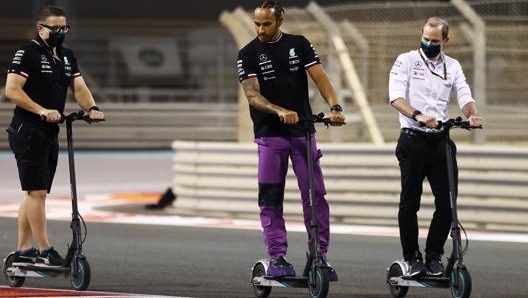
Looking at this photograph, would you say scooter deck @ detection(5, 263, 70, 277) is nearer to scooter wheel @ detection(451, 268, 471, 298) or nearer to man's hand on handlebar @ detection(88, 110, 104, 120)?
man's hand on handlebar @ detection(88, 110, 104, 120)

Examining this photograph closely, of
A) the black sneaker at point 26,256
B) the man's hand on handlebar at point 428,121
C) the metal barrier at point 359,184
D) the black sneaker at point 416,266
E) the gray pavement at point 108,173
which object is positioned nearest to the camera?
the man's hand on handlebar at point 428,121

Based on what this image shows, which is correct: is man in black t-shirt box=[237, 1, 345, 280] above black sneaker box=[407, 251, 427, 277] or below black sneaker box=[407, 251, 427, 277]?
above

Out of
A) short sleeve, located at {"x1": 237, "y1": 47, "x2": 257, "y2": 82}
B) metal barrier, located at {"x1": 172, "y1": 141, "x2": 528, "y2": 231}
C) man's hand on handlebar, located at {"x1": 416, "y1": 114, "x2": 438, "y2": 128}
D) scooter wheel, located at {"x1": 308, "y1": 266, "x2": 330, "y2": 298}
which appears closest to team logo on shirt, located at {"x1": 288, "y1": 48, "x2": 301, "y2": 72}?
short sleeve, located at {"x1": 237, "y1": 47, "x2": 257, "y2": 82}

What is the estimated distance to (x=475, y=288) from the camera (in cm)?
1026

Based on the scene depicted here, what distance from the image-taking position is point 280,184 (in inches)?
374

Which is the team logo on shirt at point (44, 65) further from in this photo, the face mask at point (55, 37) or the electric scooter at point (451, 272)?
the electric scooter at point (451, 272)

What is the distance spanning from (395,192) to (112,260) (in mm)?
3845

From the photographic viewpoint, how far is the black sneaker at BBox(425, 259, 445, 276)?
9.54 m

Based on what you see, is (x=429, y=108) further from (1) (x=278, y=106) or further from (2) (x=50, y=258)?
(2) (x=50, y=258)

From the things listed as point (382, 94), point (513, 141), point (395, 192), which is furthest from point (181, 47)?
point (395, 192)

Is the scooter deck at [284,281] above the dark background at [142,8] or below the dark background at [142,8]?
below

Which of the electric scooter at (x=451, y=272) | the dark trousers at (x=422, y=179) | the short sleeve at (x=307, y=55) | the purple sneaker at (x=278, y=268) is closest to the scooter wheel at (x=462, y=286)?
the electric scooter at (x=451, y=272)

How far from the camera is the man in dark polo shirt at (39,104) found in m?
9.78

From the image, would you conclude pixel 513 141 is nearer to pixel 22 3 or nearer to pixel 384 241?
pixel 384 241
